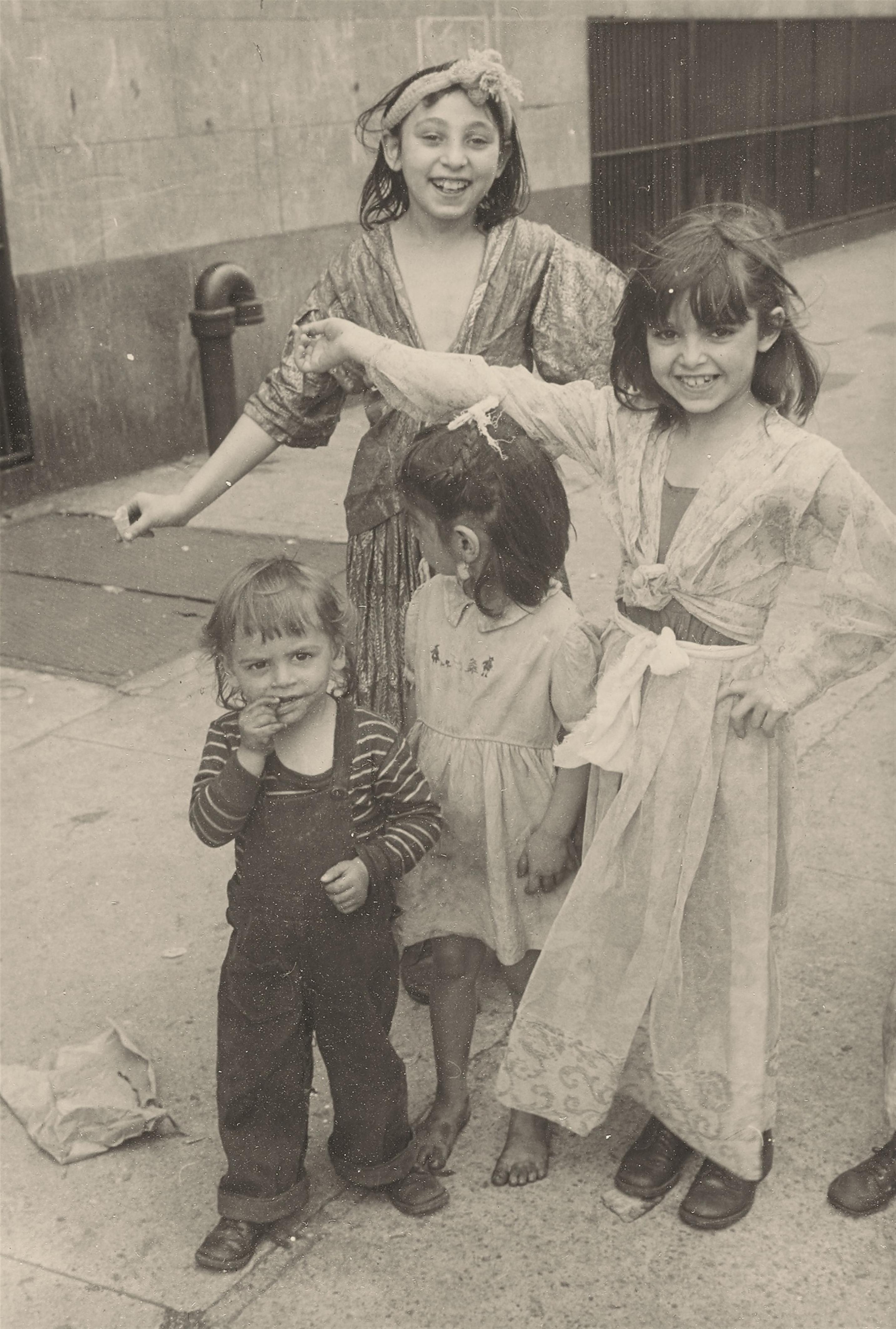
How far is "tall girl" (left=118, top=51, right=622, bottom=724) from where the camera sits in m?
3.07

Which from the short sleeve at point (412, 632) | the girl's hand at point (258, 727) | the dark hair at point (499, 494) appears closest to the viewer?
the girl's hand at point (258, 727)

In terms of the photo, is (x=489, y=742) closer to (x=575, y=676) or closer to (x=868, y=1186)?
(x=575, y=676)

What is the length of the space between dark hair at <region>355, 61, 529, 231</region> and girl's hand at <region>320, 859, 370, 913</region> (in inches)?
54.6

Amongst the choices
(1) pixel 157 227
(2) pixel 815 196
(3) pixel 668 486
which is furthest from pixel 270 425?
(2) pixel 815 196

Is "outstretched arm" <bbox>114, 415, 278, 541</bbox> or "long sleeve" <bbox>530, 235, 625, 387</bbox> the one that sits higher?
"long sleeve" <bbox>530, 235, 625, 387</bbox>

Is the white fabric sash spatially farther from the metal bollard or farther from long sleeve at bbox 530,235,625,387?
the metal bollard

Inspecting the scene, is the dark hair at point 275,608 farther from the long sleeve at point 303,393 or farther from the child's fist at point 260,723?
the long sleeve at point 303,393

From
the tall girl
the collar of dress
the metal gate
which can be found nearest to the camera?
the collar of dress

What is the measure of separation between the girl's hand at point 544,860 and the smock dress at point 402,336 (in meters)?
0.61

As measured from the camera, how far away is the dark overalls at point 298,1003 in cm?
259

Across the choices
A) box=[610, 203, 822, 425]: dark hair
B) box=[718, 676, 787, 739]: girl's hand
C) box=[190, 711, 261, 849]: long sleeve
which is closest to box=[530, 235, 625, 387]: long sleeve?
box=[610, 203, 822, 425]: dark hair

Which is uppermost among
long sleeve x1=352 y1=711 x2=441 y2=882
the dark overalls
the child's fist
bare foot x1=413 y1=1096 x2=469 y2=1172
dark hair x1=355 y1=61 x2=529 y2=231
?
dark hair x1=355 y1=61 x2=529 y2=231

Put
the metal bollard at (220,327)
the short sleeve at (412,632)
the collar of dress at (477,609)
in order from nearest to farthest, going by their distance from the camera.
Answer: the collar of dress at (477,609), the short sleeve at (412,632), the metal bollard at (220,327)

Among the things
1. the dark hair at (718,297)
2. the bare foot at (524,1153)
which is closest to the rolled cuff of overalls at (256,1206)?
the bare foot at (524,1153)
